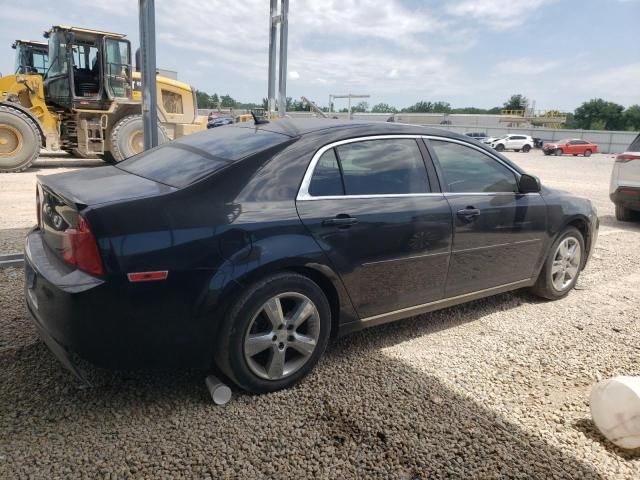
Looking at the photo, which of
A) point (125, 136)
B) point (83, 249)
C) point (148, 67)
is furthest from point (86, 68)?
point (83, 249)

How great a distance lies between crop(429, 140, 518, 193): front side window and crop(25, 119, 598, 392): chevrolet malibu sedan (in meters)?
0.01

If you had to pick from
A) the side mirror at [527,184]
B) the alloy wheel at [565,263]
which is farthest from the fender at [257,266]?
the alloy wheel at [565,263]

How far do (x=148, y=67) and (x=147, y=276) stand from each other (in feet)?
11.4

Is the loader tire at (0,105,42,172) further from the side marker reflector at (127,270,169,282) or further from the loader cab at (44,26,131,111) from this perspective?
the side marker reflector at (127,270,169,282)

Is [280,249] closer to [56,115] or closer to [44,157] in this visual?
[56,115]

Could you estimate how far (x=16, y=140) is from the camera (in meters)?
11.6

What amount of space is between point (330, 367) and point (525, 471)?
1.29 metres

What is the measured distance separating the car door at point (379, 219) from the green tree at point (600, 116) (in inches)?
3699

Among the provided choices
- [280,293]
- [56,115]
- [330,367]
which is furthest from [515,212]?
[56,115]

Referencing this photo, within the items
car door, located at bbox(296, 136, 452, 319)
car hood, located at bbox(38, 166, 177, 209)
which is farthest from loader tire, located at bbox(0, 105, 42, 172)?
car door, located at bbox(296, 136, 452, 319)

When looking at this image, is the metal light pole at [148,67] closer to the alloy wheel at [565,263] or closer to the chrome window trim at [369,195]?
the chrome window trim at [369,195]

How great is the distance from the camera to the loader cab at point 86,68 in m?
11.9

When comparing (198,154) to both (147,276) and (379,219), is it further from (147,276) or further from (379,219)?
(379,219)

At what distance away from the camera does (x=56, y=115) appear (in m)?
12.4
